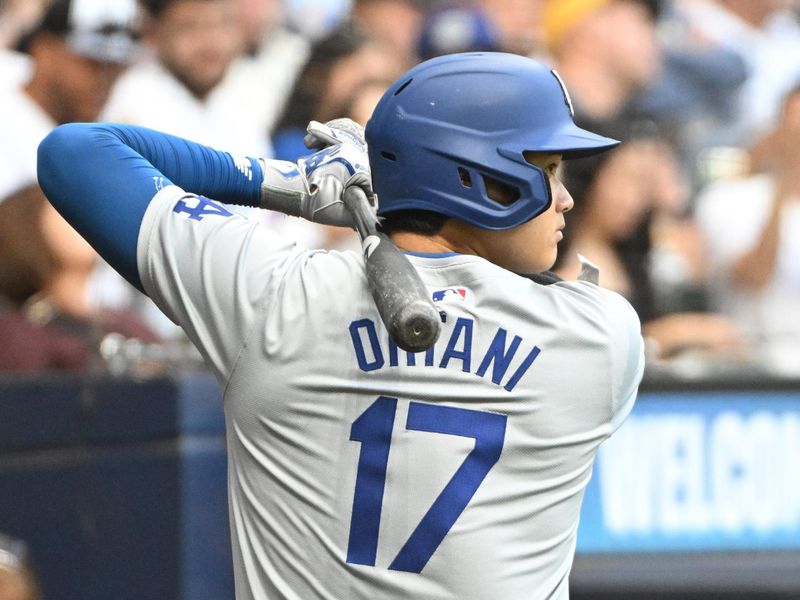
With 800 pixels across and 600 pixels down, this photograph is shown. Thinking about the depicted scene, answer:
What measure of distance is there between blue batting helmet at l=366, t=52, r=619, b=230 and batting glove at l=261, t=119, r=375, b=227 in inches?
6.4

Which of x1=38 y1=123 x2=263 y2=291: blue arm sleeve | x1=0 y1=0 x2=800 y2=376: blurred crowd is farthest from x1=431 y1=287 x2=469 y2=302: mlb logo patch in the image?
x1=0 y1=0 x2=800 y2=376: blurred crowd

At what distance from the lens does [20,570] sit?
332 centimetres

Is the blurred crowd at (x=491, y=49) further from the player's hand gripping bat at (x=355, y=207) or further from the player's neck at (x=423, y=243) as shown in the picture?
the player's neck at (x=423, y=243)

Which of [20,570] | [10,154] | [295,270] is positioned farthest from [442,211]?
[10,154]

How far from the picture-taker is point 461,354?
78.8 inches

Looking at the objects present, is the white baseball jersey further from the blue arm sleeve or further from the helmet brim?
the helmet brim

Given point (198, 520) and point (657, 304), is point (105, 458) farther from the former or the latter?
point (657, 304)

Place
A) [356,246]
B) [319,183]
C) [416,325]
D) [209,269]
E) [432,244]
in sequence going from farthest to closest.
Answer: [356,246], [319,183], [432,244], [209,269], [416,325]

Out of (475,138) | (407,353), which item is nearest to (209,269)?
(407,353)

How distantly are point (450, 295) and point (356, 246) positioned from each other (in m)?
3.18

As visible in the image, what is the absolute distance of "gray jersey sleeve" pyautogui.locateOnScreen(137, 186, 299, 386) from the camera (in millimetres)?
1986

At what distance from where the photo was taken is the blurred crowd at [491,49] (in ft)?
15.9

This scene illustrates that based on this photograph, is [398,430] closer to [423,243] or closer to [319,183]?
[423,243]

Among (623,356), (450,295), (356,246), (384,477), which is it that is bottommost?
(356,246)
